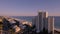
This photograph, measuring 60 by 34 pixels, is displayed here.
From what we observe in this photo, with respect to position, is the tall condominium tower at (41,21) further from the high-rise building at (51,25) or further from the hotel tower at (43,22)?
the high-rise building at (51,25)

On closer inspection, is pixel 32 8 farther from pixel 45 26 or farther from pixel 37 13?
pixel 45 26

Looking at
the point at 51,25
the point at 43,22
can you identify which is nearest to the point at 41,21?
the point at 43,22

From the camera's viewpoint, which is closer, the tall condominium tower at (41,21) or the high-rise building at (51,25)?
the high-rise building at (51,25)

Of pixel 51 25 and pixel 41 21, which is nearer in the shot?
pixel 51 25

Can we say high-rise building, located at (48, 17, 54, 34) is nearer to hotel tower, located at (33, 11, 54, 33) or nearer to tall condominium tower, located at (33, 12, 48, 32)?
hotel tower, located at (33, 11, 54, 33)

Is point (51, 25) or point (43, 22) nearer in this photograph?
point (51, 25)

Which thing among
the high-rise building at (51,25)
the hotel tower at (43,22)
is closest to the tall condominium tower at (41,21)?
the hotel tower at (43,22)

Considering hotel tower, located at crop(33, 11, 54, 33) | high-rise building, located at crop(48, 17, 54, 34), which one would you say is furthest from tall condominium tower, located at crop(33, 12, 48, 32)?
high-rise building, located at crop(48, 17, 54, 34)

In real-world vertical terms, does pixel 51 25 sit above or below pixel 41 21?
below

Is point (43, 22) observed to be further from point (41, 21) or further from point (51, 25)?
point (51, 25)

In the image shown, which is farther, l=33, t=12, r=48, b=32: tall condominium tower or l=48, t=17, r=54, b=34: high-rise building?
l=33, t=12, r=48, b=32: tall condominium tower

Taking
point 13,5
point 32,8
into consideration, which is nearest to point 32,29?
point 32,8
